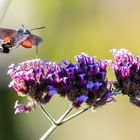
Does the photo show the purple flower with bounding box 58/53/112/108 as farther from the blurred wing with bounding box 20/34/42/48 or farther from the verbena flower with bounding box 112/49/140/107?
the blurred wing with bounding box 20/34/42/48

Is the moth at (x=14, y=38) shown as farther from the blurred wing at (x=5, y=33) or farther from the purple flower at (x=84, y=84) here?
the purple flower at (x=84, y=84)

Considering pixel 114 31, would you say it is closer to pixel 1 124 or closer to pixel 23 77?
pixel 1 124

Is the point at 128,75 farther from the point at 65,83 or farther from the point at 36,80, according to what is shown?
the point at 36,80

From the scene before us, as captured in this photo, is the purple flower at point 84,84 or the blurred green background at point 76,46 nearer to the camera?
the purple flower at point 84,84

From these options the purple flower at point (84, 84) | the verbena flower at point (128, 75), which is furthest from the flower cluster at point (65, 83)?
the verbena flower at point (128, 75)

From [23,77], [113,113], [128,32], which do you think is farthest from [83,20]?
[23,77]

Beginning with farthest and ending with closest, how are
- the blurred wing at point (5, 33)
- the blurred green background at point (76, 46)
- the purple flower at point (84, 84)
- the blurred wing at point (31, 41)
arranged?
the blurred green background at point (76, 46) < the blurred wing at point (31, 41) < the blurred wing at point (5, 33) < the purple flower at point (84, 84)
